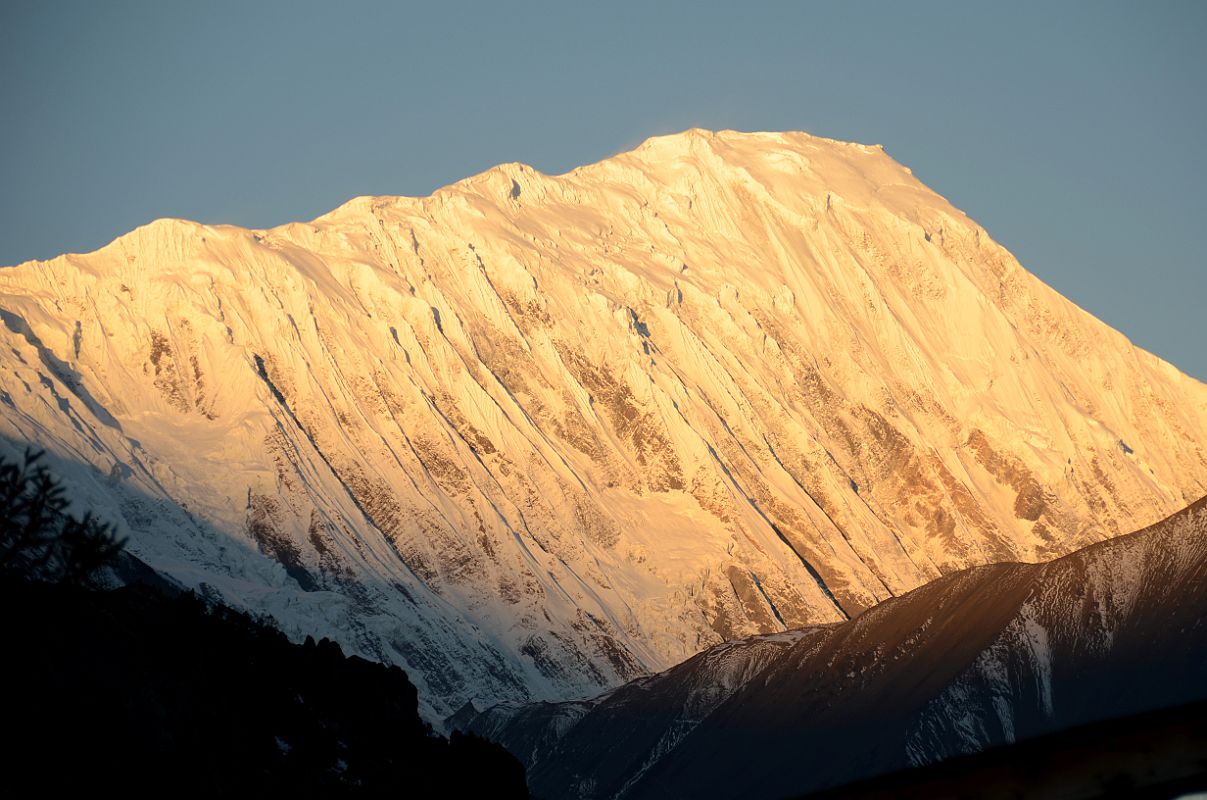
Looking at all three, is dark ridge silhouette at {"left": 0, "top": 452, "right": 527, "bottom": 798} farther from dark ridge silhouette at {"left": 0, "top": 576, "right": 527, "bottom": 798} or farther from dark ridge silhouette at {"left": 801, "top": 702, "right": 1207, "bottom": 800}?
dark ridge silhouette at {"left": 801, "top": 702, "right": 1207, "bottom": 800}

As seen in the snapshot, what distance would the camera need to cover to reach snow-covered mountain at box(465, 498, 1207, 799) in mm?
110500

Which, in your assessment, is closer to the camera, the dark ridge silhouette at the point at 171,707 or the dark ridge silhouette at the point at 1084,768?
the dark ridge silhouette at the point at 1084,768

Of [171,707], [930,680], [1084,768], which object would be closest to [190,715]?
[171,707]

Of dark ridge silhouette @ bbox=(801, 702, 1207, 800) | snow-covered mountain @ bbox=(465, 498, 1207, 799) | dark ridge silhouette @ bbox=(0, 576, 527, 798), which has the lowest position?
snow-covered mountain @ bbox=(465, 498, 1207, 799)

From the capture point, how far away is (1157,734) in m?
6.38

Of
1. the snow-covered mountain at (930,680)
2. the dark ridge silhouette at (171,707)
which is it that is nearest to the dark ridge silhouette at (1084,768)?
the dark ridge silhouette at (171,707)

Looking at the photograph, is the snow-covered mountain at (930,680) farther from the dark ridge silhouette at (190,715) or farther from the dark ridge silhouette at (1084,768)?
the dark ridge silhouette at (1084,768)

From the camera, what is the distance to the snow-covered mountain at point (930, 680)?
110500 millimetres

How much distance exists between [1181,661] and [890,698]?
→ 24573mm

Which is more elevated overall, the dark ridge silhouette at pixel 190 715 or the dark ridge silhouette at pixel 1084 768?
the dark ridge silhouette at pixel 1084 768

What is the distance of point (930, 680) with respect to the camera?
12244cm

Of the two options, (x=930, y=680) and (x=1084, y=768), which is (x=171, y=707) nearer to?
(x=1084, y=768)

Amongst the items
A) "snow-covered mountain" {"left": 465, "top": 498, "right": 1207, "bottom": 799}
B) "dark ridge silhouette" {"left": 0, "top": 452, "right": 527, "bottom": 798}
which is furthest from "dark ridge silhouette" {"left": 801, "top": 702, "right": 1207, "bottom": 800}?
"snow-covered mountain" {"left": 465, "top": 498, "right": 1207, "bottom": 799}

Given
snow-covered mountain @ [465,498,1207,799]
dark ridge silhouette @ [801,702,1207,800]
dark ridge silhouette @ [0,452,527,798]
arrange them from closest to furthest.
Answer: dark ridge silhouette @ [801,702,1207,800] < dark ridge silhouette @ [0,452,527,798] < snow-covered mountain @ [465,498,1207,799]
